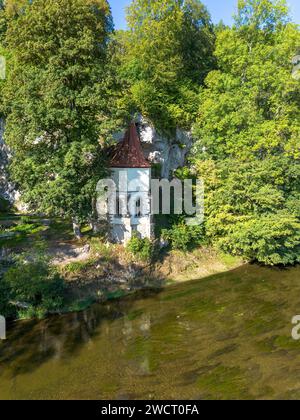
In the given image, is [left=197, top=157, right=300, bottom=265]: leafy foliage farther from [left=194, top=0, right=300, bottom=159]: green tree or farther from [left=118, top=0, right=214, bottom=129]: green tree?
[left=118, top=0, right=214, bottom=129]: green tree

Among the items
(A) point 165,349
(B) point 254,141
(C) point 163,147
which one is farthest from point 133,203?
(A) point 165,349

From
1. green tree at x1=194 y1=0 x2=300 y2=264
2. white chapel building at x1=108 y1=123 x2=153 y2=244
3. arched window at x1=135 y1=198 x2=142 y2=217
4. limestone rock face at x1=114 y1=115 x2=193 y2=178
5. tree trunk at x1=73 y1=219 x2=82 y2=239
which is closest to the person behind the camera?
white chapel building at x1=108 y1=123 x2=153 y2=244

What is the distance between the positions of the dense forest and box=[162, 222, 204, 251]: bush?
10 cm

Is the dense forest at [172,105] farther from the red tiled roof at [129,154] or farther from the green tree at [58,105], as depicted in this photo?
the red tiled roof at [129,154]

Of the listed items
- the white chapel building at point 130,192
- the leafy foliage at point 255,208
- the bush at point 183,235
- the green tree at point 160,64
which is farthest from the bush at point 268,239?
the green tree at point 160,64

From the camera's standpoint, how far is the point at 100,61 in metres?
24.1

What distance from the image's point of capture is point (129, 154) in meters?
25.4

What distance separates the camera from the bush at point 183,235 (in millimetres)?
26141

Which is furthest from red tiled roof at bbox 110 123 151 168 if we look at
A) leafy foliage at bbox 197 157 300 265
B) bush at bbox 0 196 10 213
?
bush at bbox 0 196 10 213

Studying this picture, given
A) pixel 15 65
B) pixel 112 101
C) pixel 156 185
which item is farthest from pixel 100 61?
pixel 156 185

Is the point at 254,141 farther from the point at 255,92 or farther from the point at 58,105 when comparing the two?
the point at 58,105

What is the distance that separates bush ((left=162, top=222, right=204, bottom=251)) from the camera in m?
26.1

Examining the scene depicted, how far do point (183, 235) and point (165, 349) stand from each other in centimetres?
1082
